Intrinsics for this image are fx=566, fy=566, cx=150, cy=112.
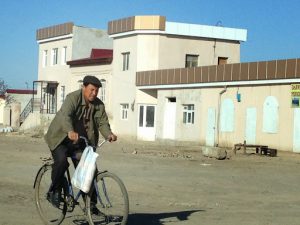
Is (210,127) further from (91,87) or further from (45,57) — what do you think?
(45,57)

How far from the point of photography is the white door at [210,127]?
106 feet

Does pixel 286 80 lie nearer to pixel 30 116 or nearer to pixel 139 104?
pixel 139 104

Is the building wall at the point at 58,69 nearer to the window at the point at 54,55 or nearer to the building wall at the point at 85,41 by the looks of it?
the window at the point at 54,55

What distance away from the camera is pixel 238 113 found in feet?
99.5

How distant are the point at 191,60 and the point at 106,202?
117 ft

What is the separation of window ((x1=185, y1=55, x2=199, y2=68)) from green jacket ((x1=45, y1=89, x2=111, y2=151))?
34.7m

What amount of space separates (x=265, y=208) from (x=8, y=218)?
4.26 m

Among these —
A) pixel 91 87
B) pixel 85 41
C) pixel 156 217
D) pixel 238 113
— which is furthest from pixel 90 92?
pixel 85 41

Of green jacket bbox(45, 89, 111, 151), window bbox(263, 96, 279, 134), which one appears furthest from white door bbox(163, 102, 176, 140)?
green jacket bbox(45, 89, 111, 151)

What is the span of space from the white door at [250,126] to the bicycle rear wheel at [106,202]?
76.0ft

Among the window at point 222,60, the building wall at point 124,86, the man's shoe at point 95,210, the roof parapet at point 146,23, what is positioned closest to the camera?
the man's shoe at point 95,210

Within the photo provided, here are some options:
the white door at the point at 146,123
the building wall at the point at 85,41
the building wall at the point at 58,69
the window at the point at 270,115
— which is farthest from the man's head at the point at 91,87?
the building wall at the point at 85,41

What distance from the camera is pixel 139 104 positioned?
40.0m

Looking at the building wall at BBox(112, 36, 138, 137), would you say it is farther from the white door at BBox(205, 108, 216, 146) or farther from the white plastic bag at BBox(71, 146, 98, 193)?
the white plastic bag at BBox(71, 146, 98, 193)
